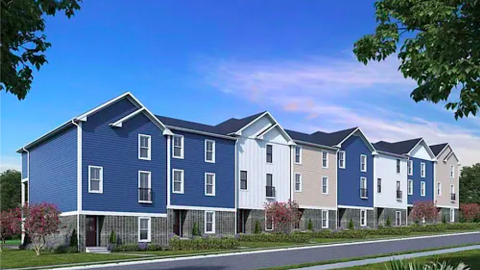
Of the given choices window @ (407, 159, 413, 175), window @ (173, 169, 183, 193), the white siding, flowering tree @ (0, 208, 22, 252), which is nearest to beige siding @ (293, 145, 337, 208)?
the white siding

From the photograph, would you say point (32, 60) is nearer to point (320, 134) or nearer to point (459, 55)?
point (459, 55)

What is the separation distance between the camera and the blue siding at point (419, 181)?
189 ft

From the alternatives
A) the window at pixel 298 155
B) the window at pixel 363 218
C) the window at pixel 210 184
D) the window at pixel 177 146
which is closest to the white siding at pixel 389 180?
the window at pixel 363 218

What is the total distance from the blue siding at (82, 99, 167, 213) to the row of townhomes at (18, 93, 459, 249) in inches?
2.4

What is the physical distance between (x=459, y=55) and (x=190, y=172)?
28.7 metres

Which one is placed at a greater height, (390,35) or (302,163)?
(390,35)

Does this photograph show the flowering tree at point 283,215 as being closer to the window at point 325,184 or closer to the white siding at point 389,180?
the window at point 325,184

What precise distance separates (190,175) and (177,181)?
3.64 ft

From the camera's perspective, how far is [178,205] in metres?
35.4

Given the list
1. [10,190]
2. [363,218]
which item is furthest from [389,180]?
[10,190]

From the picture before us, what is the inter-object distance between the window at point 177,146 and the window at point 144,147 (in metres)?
2.14

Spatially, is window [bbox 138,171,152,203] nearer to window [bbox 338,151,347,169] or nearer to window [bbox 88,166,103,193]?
window [bbox 88,166,103,193]

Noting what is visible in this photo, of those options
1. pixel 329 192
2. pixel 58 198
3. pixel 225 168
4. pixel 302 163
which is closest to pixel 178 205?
pixel 225 168

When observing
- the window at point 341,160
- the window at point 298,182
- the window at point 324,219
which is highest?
the window at point 341,160
